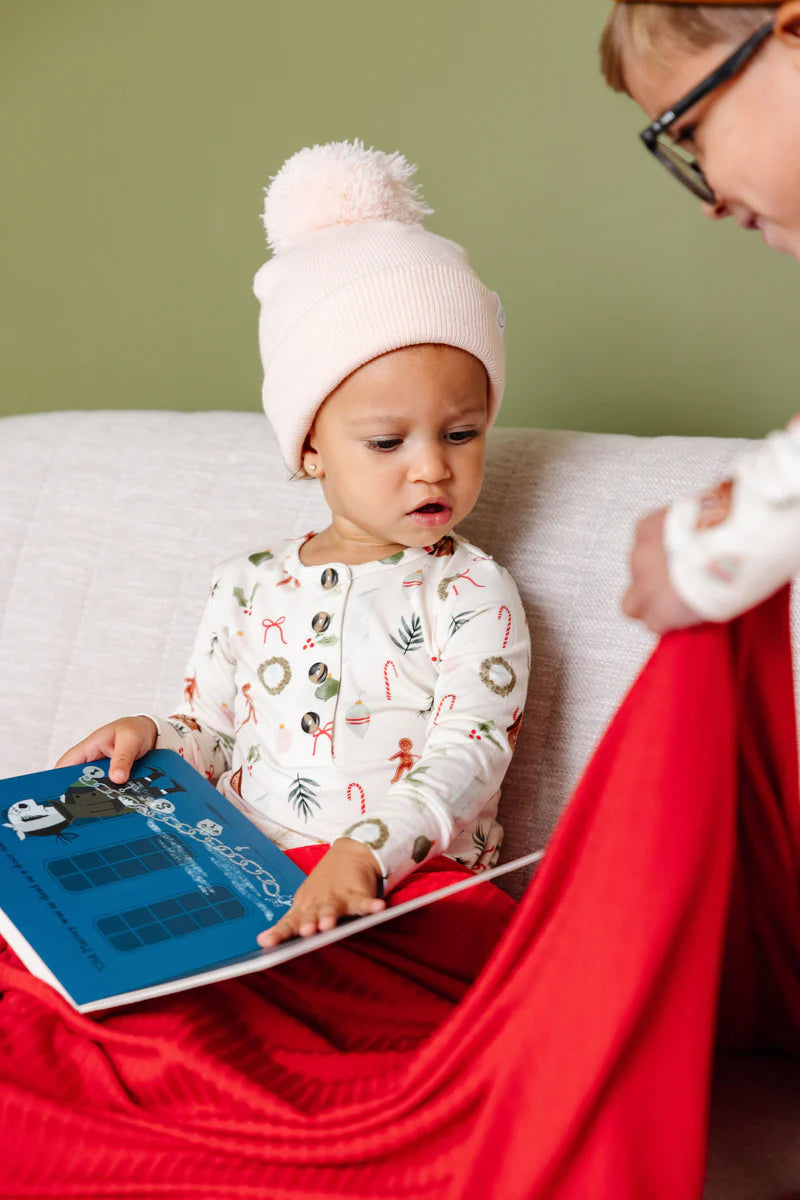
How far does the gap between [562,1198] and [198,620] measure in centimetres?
92

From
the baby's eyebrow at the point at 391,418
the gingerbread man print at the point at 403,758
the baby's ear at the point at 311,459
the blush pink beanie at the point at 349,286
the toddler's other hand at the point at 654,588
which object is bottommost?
the gingerbread man print at the point at 403,758

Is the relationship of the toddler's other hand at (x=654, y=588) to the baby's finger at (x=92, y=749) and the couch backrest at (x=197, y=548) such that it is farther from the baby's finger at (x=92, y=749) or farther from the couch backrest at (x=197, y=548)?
the baby's finger at (x=92, y=749)

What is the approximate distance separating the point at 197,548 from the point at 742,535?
97 centimetres

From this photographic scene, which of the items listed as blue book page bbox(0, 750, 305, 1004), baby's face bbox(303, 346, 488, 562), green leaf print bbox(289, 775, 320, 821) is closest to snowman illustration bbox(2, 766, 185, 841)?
blue book page bbox(0, 750, 305, 1004)

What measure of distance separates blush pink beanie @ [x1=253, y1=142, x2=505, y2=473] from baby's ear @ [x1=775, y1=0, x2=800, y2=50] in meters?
0.48

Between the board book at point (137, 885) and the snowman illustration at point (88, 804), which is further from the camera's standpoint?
the snowman illustration at point (88, 804)

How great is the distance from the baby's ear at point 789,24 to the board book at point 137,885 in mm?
531

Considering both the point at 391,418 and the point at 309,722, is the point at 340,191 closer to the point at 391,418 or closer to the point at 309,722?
the point at 391,418

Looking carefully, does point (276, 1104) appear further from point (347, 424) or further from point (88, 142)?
Result: point (88, 142)

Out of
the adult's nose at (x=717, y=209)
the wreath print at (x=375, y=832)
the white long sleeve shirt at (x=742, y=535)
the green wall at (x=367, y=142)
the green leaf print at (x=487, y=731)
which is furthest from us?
the green wall at (x=367, y=142)

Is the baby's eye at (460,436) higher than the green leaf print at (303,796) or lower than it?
higher

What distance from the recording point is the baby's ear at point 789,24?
0.61 meters

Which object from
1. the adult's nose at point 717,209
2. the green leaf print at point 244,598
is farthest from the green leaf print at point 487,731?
the adult's nose at point 717,209

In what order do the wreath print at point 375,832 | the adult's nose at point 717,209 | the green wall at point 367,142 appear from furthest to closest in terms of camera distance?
the green wall at point 367,142, the wreath print at point 375,832, the adult's nose at point 717,209
